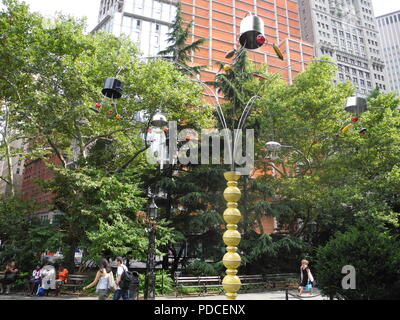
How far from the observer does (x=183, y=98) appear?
1638 centimetres

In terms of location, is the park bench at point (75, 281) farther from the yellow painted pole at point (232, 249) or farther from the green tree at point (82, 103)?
the yellow painted pole at point (232, 249)

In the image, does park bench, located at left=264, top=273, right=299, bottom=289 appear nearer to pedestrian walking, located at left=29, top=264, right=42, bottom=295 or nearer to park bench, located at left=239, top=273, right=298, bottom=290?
park bench, located at left=239, top=273, right=298, bottom=290

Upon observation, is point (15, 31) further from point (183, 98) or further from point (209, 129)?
point (209, 129)

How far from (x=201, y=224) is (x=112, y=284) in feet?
28.2

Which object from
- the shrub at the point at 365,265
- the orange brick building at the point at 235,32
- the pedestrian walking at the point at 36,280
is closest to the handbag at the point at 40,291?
the pedestrian walking at the point at 36,280

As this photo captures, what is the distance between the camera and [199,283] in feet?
47.1

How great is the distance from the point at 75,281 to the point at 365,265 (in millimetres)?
12740

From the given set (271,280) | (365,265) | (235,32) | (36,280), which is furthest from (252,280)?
(235,32)

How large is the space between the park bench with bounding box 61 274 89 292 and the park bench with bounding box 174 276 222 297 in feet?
14.3

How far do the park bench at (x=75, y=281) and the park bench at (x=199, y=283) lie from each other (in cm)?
436

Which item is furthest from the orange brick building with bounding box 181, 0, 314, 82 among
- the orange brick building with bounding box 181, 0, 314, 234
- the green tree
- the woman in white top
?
the woman in white top

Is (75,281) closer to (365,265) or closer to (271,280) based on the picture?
(271,280)

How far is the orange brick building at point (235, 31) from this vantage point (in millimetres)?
63594

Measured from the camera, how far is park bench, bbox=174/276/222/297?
13.9 metres
